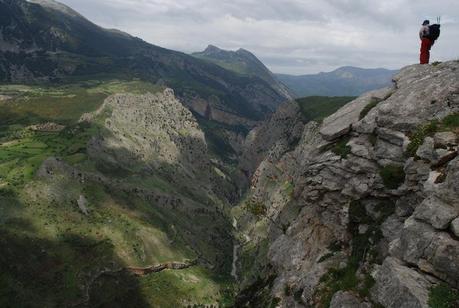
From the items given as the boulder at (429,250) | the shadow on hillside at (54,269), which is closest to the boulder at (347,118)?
the boulder at (429,250)

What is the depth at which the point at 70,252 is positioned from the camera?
156375mm

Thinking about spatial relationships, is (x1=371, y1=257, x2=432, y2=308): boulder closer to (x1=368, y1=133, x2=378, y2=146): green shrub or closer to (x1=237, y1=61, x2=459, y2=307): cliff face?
(x1=237, y1=61, x2=459, y2=307): cliff face

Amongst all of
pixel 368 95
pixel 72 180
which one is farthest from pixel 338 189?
pixel 72 180

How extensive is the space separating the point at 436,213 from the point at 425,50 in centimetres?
2961

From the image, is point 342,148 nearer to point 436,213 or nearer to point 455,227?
point 436,213

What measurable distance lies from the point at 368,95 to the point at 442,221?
28924 mm

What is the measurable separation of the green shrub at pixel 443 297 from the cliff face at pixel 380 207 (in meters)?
0.24

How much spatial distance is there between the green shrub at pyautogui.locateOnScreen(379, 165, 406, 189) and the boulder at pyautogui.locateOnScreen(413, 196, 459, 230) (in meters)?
8.22

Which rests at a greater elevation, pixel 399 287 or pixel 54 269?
pixel 399 287

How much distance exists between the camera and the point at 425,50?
188ft

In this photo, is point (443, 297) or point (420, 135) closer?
point (443, 297)

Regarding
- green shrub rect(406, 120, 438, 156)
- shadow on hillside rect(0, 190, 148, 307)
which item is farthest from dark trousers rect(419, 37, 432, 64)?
shadow on hillside rect(0, 190, 148, 307)

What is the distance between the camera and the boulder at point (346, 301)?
123ft

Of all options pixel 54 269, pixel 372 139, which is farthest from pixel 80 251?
pixel 372 139
